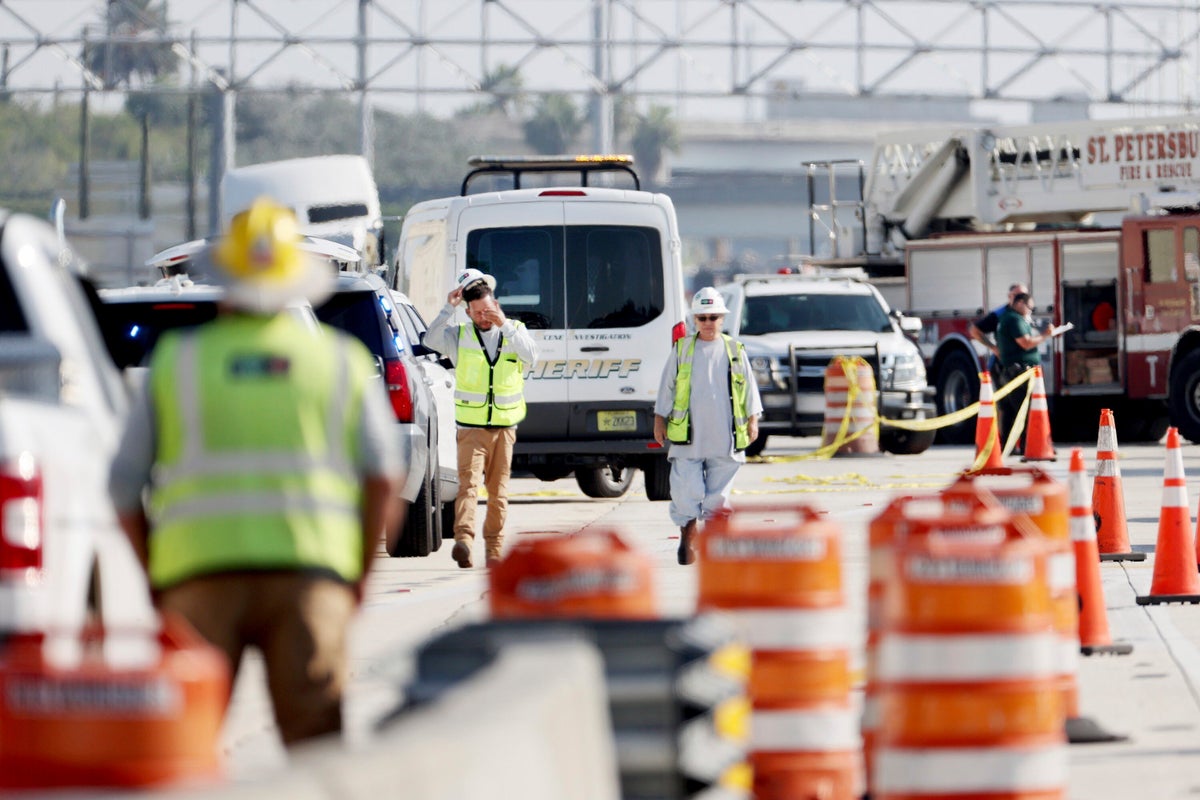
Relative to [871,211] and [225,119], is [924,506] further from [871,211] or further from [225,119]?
[225,119]

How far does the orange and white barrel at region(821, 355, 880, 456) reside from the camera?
27891 millimetres

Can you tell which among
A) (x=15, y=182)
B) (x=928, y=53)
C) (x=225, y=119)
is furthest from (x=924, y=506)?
(x=15, y=182)

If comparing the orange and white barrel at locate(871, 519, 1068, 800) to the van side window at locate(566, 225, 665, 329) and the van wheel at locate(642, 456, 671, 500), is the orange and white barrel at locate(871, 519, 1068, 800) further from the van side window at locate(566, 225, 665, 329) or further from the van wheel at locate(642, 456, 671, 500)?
the van wheel at locate(642, 456, 671, 500)

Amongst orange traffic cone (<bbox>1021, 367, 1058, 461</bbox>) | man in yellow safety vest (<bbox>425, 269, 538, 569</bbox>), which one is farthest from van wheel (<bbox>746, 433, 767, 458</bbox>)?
man in yellow safety vest (<bbox>425, 269, 538, 569</bbox>)

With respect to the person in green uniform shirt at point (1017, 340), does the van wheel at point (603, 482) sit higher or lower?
lower

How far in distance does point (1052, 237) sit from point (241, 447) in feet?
87.9

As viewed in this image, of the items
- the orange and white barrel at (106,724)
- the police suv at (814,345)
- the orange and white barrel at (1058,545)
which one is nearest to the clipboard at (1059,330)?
the police suv at (814,345)

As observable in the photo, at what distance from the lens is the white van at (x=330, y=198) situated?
31.2 meters

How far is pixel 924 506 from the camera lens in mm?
19156

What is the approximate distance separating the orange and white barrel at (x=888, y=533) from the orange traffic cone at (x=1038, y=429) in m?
15.7

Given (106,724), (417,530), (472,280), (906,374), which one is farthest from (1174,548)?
(906,374)

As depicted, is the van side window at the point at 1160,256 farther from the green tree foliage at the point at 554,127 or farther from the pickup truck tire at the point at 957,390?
the green tree foliage at the point at 554,127

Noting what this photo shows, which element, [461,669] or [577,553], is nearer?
[461,669]

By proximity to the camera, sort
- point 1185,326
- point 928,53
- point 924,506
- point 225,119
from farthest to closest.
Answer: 1. point 225,119
2. point 928,53
3. point 1185,326
4. point 924,506
